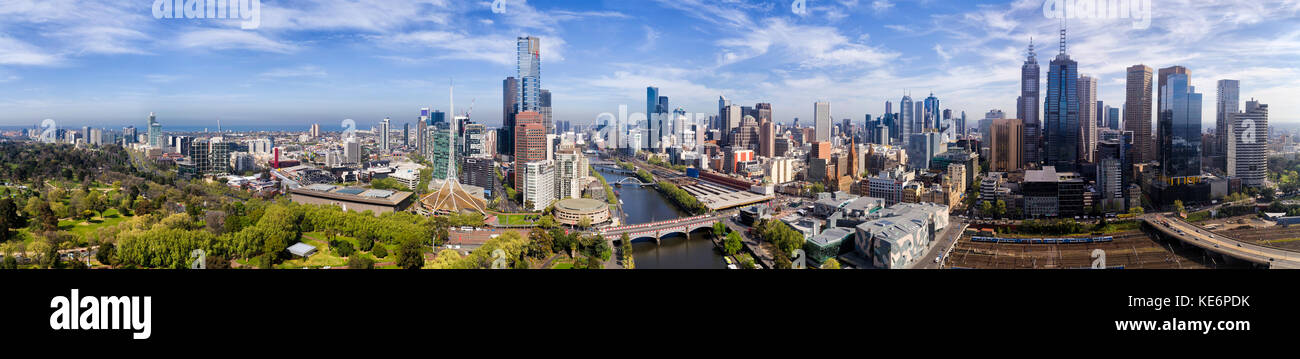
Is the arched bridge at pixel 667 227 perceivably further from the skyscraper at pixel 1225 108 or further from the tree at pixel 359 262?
the skyscraper at pixel 1225 108

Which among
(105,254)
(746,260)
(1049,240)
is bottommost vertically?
(746,260)

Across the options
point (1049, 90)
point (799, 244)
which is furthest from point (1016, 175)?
point (799, 244)

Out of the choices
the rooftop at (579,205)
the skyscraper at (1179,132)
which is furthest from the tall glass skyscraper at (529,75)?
the skyscraper at (1179,132)

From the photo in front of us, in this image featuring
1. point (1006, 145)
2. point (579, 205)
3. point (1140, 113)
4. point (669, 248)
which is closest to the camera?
point (1140, 113)

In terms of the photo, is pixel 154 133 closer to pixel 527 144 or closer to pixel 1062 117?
pixel 527 144

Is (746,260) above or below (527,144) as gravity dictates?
below

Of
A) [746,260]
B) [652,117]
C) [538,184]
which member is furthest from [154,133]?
[746,260]

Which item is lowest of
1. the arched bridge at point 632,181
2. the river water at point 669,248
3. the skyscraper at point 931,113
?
the river water at point 669,248
